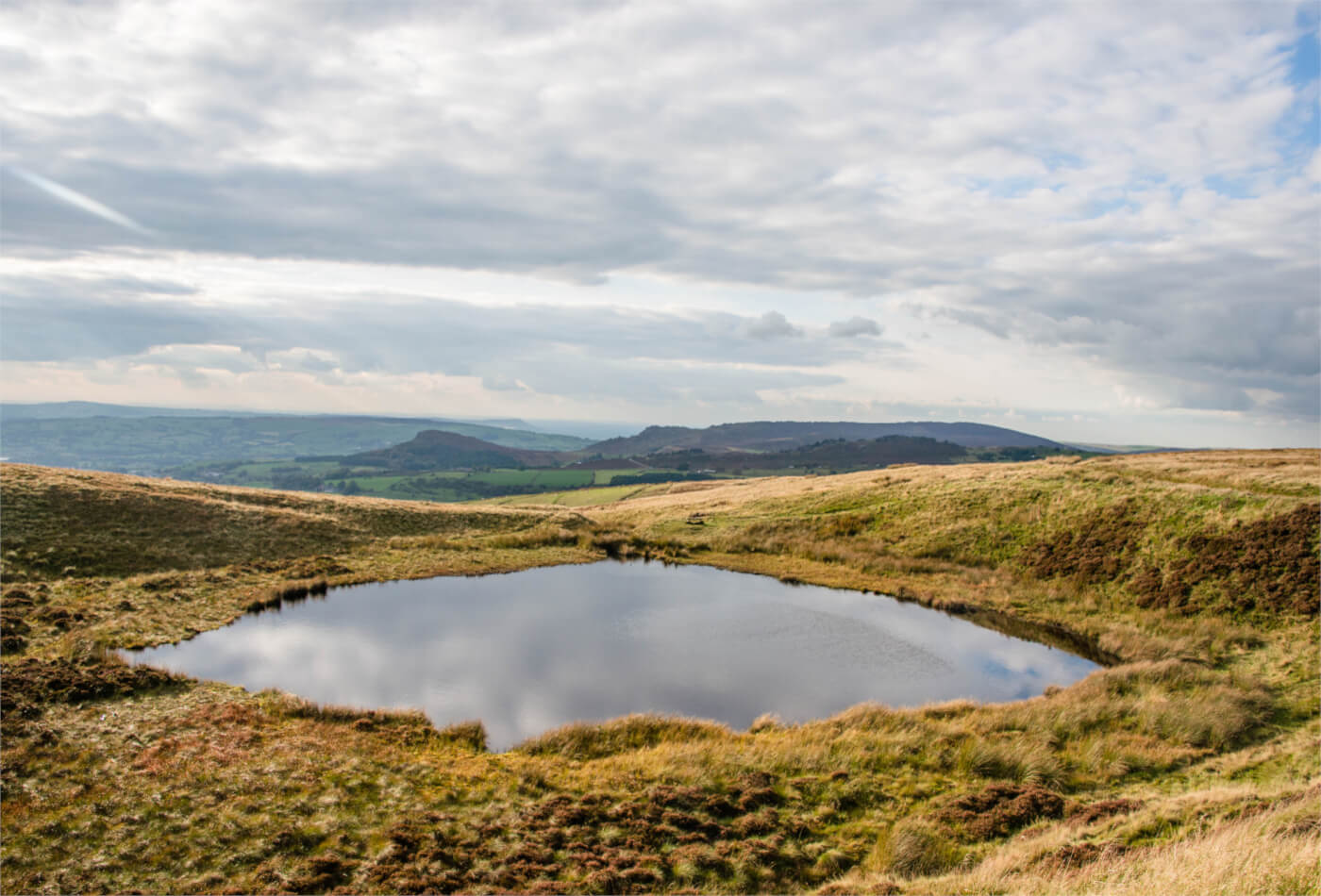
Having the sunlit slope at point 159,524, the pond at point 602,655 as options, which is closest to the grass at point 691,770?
the sunlit slope at point 159,524

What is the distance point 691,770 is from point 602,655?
1045cm

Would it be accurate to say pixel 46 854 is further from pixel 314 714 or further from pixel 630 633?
pixel 630 633

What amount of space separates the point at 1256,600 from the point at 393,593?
40939mm

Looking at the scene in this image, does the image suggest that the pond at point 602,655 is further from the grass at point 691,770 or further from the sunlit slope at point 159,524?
the sunlit slope at point 159,524

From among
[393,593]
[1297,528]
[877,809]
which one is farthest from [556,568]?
[1297,528]

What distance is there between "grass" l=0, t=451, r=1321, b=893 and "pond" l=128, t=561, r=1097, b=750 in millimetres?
1827

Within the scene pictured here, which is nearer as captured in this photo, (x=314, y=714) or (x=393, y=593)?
(x=314, y=714)

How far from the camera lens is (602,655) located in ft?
82.8

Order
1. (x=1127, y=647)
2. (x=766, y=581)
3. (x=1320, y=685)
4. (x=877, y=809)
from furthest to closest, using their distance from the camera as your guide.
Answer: (x=766, y=581) → (x=1127, y=647) → (x=1320, y=685) → (x=877, y=809)

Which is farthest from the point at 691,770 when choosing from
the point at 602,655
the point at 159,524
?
the point at 159,524

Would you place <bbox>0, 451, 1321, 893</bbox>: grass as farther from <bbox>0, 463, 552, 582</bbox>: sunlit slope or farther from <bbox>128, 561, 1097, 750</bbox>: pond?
<bbox>128, 561, 1097, 750</bbox>: pond

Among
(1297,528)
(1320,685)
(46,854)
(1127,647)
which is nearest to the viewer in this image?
(46,854)

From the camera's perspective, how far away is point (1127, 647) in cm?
2708

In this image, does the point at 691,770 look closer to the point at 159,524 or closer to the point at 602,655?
the point at 602,655
